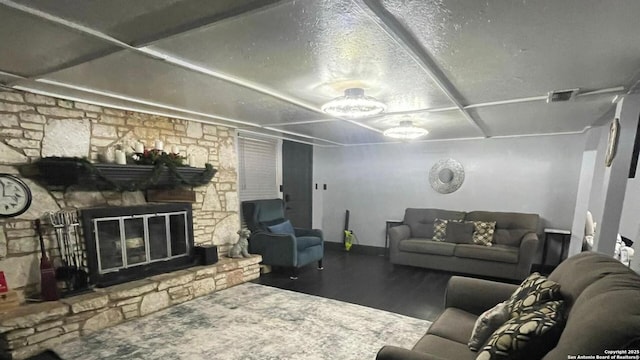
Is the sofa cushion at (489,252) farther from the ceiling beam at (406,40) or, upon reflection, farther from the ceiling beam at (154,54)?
the ceiling beam at (154,54)

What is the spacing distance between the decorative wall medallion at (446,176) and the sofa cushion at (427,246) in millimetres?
1116

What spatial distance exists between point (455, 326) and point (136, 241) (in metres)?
3.10

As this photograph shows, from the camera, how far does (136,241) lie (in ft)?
10.3

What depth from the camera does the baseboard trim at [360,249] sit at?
5.69m

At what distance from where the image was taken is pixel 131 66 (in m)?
1.85

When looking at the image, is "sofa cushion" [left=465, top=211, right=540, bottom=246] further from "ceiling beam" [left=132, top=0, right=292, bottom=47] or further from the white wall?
"ceiling beam" [left=132, top=0, right=292, bottom=47]

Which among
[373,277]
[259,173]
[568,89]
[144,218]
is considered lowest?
[373,277]

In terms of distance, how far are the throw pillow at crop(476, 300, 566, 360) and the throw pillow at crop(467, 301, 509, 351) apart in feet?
0.87

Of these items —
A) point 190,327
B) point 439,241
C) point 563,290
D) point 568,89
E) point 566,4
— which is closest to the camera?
point 566,4

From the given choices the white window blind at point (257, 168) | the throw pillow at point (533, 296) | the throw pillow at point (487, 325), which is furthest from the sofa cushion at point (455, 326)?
the white window blind at point (257, 168)

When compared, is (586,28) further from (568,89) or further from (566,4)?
(568,89)

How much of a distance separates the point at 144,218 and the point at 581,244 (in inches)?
218

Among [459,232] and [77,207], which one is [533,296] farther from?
[77,207]

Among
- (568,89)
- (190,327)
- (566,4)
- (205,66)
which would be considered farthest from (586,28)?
(190,327)
